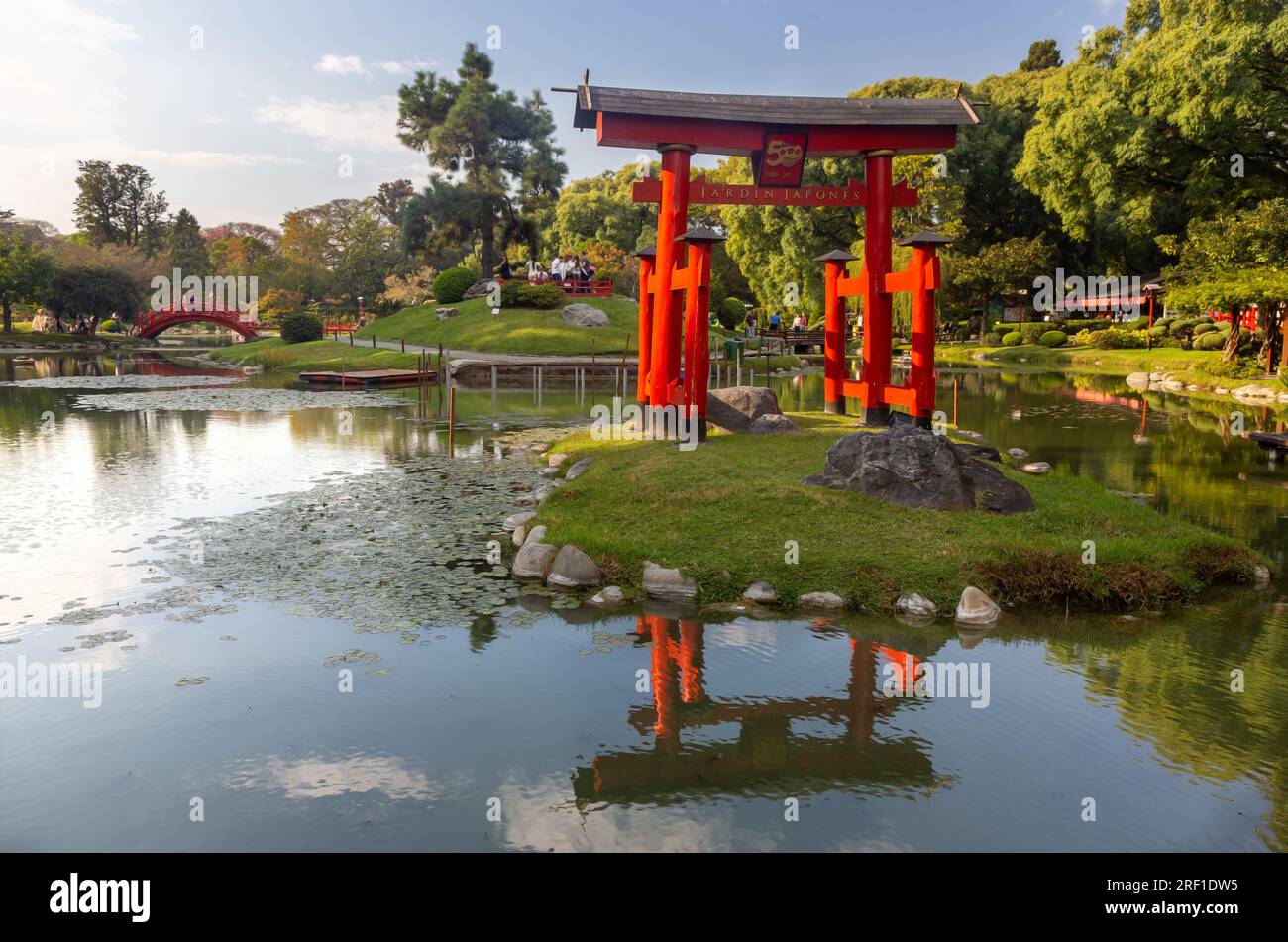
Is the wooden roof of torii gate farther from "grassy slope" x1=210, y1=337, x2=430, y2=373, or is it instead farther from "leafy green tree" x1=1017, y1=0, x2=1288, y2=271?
"grassy slope" x1=210, y1=337, x2=430, y2=373

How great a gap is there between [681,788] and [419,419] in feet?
73.6

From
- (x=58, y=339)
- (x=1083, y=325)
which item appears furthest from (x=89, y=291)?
(x=1083, y=325)

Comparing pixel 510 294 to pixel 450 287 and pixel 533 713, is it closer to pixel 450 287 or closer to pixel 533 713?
pixel 450 287

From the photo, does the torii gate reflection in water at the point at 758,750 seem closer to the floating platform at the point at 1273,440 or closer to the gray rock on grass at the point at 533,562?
the gray rock on grass at the point at 533,562

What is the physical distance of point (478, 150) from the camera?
5966 cm

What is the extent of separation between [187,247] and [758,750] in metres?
90.7

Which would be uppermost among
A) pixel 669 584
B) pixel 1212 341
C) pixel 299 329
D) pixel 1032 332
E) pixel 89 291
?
pixel 89 291

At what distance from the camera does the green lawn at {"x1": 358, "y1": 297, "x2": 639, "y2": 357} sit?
4669 cm

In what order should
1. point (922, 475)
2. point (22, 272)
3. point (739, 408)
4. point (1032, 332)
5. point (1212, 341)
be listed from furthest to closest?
1. point (22, 272)
2. point (1032, 332)
3. point (1212, 341)
4. point (739, 408)
5. point (922, 475)

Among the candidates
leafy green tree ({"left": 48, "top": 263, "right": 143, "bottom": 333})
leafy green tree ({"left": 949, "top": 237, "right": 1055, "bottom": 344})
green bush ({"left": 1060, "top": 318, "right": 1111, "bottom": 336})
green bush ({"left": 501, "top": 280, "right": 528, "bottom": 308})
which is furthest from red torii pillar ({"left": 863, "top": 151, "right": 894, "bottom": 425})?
leafy green tree ({"left": 48, "top": 263, "right": 143, "bottom": 333})

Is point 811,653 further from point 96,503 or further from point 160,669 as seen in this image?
point 96,503

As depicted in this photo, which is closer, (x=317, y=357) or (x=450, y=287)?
(x=317, y=357)

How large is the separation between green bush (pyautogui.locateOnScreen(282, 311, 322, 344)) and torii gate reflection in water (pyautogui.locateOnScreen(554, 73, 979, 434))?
135 feet

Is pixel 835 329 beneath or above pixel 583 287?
beneath
